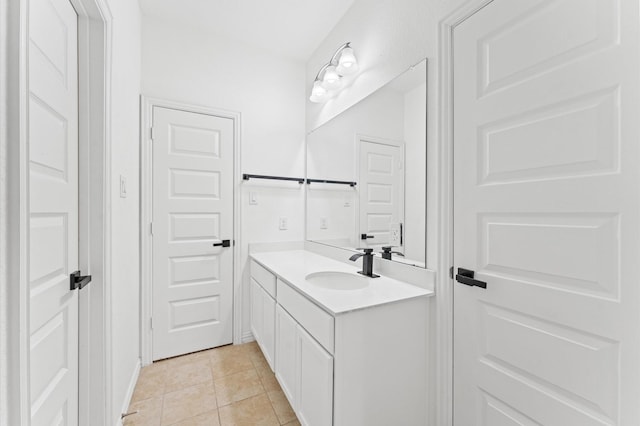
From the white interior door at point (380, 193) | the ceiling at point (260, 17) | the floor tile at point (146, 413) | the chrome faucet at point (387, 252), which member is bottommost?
the floor tile at point (146, 413)

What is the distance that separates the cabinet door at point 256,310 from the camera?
2162 mm

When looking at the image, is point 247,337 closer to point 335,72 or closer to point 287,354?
point 287,354

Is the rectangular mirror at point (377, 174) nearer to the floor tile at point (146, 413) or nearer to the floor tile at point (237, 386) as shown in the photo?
the floor tile at point (237, 386)

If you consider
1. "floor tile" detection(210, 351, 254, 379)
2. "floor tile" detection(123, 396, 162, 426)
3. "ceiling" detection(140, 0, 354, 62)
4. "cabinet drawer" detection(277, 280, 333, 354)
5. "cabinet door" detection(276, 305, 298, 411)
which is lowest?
"floor tile" detection(123, 396, 162, 426)

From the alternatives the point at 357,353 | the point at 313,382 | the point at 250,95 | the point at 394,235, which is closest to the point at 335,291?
the point at 357,353

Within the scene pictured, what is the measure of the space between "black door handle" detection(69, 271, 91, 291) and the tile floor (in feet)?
3.05

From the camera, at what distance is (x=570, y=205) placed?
2.98 feet

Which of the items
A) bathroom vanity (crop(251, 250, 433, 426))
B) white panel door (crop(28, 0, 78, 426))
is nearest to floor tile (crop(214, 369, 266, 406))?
bathroom vanity (crop(251, 250, 433, 426))

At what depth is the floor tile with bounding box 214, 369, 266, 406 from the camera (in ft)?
5.82

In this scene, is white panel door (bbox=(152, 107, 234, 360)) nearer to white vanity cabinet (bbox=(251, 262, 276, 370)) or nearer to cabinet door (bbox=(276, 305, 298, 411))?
white vanity cabinet (bbox=(251, 262, 276, 370))

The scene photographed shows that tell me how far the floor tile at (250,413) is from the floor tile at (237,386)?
6 centimetres

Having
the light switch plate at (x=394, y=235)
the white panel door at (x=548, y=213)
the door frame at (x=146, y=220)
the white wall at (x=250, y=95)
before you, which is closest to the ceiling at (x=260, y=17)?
the white wall at (x=250, y=95)

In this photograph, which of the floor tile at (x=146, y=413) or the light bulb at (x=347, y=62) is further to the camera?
the light bulb at (x=347, y=62)

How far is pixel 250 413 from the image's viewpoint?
1.64m
